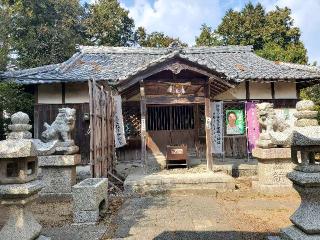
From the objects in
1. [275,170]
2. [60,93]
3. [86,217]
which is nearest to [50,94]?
[60,93]

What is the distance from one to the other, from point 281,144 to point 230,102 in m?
5.62

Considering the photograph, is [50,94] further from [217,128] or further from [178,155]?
[217,128]

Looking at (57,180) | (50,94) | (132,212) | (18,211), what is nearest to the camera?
(18,211)

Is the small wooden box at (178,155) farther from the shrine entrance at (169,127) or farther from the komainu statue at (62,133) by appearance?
the komainu statue at (62,133)

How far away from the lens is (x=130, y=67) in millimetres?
17672

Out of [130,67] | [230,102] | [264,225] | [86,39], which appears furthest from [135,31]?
[264,225]

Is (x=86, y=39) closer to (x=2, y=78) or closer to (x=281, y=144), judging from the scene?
(x=2, y=78)

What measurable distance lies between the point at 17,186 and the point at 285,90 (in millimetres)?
14213

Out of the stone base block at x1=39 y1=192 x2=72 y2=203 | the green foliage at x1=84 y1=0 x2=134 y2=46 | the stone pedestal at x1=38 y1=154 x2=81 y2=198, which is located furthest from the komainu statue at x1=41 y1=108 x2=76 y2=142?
the green foliage at x1=84 y1=0 x2=134 y2=46

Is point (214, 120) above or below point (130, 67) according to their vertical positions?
below

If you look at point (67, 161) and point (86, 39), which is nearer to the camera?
point (67, 161)

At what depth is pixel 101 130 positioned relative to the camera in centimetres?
1056

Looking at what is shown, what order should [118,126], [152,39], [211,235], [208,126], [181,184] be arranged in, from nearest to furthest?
1. [211,235]
2. [181,184]
3. [208,126]
4. [118,126]
5. [152,39]

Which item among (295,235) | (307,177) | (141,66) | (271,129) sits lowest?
(295,235)
